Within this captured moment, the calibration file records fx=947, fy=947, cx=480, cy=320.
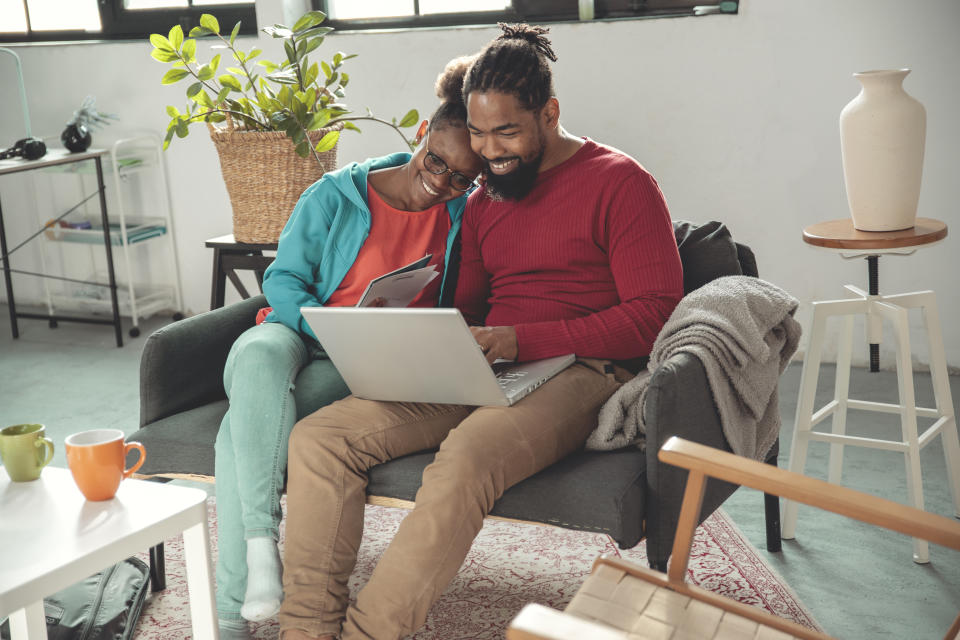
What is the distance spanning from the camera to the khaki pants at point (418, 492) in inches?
57.6

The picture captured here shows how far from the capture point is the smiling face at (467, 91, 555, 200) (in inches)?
70.6

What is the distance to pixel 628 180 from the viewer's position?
1820mm

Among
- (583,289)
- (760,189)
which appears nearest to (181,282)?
(760,189)

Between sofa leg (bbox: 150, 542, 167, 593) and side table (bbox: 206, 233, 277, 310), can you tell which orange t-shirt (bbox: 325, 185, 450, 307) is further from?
side table (bbox: 206, 233, 277, 310)

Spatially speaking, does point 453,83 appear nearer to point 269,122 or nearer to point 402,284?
point 402,284

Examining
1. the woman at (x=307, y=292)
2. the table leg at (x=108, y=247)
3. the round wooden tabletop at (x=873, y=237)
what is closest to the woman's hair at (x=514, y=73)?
the woman at (x=307, y=292)

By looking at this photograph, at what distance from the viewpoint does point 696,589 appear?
1.31 meters

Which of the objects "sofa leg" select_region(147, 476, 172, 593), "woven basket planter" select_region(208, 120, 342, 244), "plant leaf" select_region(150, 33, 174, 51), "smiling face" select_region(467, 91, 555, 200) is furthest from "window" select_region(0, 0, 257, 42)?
"sofa leg" select_region(147, 476, 172, 593)

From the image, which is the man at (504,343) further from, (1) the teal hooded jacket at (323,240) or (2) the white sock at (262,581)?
(1) the teal hooded jacket at (323,240)

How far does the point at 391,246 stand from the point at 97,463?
0.86 m

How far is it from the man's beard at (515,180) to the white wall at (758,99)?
1.47 metres

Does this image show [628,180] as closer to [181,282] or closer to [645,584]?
[645,584]

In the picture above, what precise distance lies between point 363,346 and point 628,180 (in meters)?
0.61

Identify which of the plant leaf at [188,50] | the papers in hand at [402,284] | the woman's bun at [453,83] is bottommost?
the papers in hand at [402,284]
